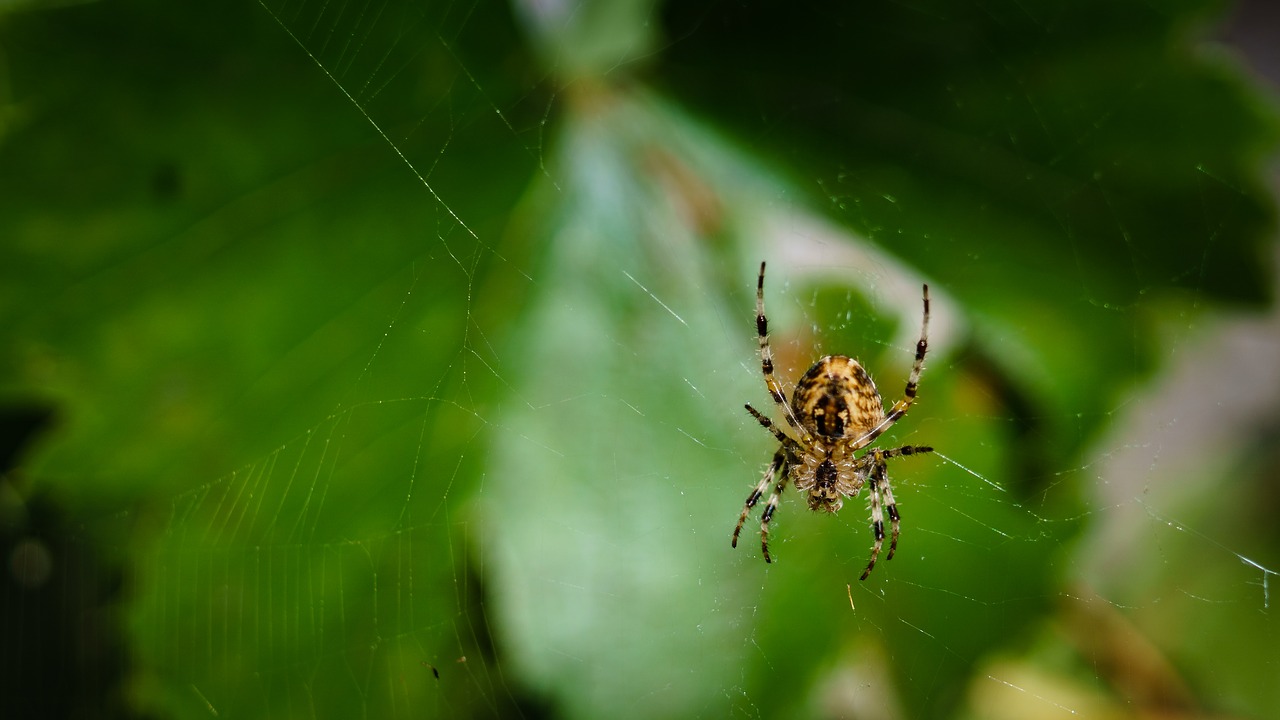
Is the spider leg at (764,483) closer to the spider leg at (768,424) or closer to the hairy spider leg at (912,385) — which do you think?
the spider leg at (768,424)

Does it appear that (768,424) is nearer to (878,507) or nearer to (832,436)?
(832,436)

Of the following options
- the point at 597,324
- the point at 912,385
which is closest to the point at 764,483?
the point at 912,385

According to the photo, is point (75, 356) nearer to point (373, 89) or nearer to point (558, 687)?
point (373, 89)

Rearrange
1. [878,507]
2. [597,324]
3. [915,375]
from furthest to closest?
[878,507] → [915,375] → [597,324]

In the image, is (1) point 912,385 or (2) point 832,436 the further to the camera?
(2) point 832,436

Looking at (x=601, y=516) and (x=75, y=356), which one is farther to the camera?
(x=601, y=516)

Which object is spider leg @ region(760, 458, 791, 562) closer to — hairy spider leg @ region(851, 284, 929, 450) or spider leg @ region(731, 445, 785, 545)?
spider leg @ region(731, 445, 785, 545)

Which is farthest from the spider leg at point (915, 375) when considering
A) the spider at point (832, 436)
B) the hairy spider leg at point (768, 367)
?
the hairy spider leg at point (768, 367)

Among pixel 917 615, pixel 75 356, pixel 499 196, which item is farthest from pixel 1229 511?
pixel 75 356
